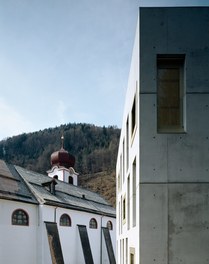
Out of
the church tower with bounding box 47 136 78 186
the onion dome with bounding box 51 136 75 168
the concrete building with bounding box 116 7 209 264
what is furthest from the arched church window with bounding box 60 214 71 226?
the concrete building with bounding box 116 7 209 264

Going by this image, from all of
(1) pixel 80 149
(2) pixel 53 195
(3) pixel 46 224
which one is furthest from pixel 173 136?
(1) pixel 80 149

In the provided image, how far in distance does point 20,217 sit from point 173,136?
56.8 feet

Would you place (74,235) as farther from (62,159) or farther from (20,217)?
(62,159)

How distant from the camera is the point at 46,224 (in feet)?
73.8

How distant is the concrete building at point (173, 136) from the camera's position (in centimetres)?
603

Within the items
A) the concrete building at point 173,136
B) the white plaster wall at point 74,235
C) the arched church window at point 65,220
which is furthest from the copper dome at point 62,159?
the concrete building at point 173,136

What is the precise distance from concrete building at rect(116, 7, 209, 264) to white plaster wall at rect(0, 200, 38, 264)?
51.2 ft

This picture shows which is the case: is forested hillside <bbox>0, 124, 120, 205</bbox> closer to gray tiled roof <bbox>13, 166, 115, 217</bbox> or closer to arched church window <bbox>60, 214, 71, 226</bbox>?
gray tiled roof <bbox>13, 166, 115, 217</bbox>

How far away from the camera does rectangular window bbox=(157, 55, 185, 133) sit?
21.3ft

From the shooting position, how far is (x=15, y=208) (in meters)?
21.1

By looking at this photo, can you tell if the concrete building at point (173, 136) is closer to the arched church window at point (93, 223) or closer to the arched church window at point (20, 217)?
the arched church window at point (20, 217)

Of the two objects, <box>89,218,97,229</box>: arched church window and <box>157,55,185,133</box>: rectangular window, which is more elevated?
<box>157,55,185,133</box>: rectangular window

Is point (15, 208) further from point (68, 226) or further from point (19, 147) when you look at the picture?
point (19, 147)

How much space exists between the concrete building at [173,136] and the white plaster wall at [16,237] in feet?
51.2
